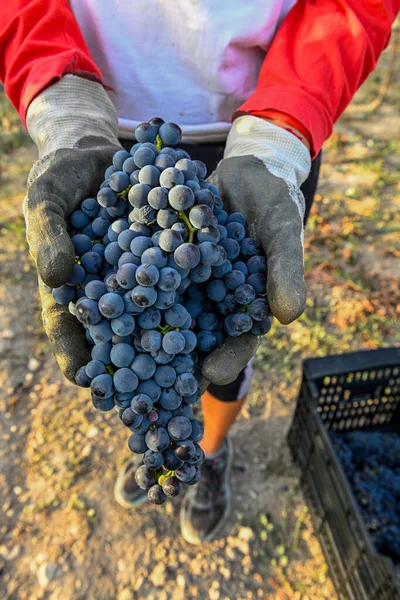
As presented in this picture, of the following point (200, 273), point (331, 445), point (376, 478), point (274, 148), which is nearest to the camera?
point (200, 273)

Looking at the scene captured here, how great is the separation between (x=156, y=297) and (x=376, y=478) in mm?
1706

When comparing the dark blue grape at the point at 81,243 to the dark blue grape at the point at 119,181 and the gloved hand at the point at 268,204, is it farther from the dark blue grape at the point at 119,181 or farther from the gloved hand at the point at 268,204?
the gloved hand at the point at 268,204

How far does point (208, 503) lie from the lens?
7.64ft

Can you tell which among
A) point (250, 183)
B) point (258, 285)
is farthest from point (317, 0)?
point (258, 285)

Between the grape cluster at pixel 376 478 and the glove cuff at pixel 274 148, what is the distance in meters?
1.46

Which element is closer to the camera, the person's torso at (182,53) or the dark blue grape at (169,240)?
the dark blue grape at (169,240)

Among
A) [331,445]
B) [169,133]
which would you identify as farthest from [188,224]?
[331,445]

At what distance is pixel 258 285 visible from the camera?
1275mm

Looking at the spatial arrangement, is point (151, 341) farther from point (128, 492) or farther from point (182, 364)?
point (128, 492)

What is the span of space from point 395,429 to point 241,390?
1072 mm

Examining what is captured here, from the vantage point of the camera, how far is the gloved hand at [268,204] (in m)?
1.24

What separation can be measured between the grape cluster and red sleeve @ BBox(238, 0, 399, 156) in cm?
153

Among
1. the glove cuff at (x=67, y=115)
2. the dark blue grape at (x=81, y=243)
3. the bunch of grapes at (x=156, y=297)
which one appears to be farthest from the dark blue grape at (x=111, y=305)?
the glove cuff at (x=67, y=115)

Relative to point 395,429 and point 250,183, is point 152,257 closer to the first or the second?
point 250,183
